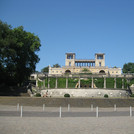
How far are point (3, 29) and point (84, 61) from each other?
58.3 m

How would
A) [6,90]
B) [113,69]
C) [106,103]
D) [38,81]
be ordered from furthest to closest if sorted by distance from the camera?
[113,69], [38,81], [6,90], [106,103]

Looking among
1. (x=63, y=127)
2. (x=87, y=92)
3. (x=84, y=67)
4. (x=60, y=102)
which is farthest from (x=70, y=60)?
(x=63, y=127)

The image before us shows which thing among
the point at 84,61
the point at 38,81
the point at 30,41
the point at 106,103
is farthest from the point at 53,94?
the point at 84,61

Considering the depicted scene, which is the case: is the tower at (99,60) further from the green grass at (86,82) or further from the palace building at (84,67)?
the green grass at (86,82)

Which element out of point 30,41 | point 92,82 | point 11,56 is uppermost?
point 30,41

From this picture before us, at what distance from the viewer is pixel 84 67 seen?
9212 cm

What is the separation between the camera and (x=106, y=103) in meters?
31.8

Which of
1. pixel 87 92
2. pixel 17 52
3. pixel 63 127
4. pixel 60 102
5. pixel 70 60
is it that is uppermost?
pixel 70 60

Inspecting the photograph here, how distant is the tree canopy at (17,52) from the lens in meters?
42.1

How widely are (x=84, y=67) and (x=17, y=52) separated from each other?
4903 centimetres

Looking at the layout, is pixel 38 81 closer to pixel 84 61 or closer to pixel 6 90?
pixel 6 90

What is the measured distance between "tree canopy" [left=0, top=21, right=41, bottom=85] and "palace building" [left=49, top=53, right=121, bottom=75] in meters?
38.0

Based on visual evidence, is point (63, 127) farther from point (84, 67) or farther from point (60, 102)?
point (84, 67)

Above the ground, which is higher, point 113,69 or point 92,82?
point 113,69
